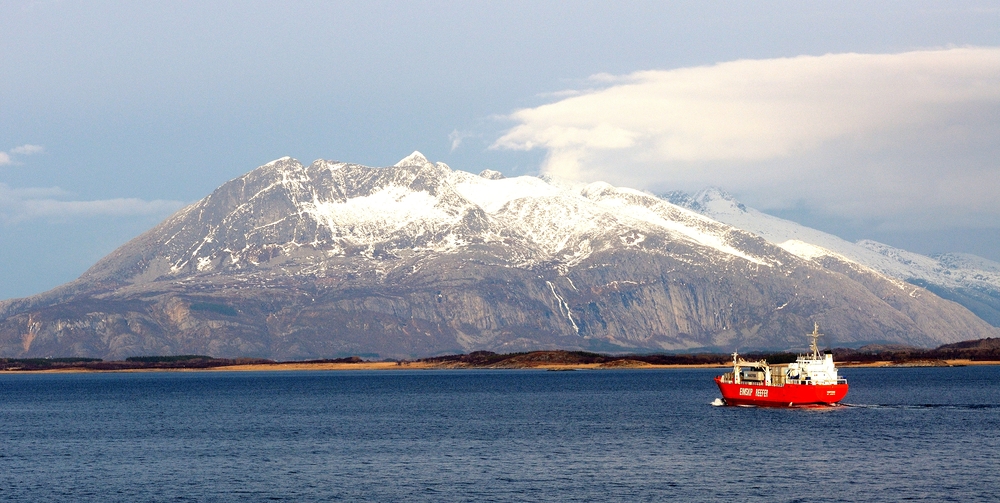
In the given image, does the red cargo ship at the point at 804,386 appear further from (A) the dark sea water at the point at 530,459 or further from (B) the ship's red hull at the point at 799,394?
(A) the dark sea water at the point at 530,459

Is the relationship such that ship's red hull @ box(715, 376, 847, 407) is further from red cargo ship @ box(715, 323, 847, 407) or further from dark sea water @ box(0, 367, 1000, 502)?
dark sea water @ box(0, 367, 1000, 502)

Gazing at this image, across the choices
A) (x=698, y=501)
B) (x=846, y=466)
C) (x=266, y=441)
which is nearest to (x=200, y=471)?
(x=266, y=441)

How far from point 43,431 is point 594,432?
282 ft

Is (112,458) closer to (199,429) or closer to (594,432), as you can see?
(199,429)

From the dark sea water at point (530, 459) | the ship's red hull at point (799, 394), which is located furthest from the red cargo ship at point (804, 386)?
the dark sea water at point (530, 459)

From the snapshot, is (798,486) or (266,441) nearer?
(798,486)

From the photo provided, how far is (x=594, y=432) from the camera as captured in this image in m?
162

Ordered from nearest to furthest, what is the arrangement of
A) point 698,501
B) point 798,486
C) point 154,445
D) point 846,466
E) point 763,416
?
1. point 698,501
2. point 798,486
3. point 846,466
4. point 154,445
5. point 763,416

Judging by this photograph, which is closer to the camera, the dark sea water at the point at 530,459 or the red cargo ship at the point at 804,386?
the dark sea water at the point at 530,459

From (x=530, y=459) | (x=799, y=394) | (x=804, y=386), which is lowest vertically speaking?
(x=530, y=459)

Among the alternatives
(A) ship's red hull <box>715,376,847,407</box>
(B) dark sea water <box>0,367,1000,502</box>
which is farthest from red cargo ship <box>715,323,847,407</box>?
(B) dark sea water <box>0,367,1000,502</box>

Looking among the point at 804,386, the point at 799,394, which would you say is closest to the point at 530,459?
the point at 799,394

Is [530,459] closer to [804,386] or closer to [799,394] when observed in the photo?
[799,394]

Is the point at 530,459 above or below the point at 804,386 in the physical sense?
below
